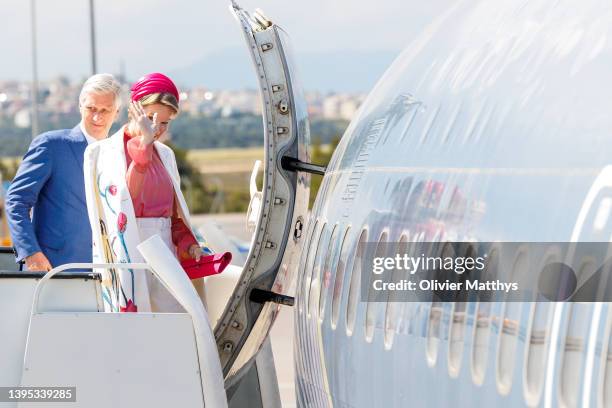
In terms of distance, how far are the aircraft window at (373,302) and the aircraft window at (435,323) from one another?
365mm

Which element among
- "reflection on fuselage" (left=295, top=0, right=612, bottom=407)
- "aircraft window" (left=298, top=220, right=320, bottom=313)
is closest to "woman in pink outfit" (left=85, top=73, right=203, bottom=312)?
"aircraft window" (left=298, top=220, right=320, bottom=313)

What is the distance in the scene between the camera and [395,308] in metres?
3.49

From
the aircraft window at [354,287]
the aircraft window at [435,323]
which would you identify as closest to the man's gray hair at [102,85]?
the aircraft window at [354,287]

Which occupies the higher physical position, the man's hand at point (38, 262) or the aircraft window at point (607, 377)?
the aircraft window at point (607, 377)

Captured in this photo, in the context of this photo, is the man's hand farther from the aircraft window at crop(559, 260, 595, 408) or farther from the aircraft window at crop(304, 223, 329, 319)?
the aircraft window at crop(559, 260, 595, 408)

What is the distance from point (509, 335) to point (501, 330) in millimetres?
37

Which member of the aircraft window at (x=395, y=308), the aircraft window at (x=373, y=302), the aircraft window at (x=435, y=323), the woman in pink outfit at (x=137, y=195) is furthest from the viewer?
the woman in pink outfit at (x=137, y=195)

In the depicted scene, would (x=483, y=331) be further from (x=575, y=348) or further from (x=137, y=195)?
(x=137, y=195)

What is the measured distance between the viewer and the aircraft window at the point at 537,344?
278cm

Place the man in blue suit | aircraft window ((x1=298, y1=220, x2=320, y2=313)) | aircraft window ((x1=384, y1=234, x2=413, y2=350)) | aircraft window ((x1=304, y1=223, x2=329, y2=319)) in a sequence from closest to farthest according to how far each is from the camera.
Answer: aircraft window ((x1=384, y1=234, x2=413, y2=350))
aircraft window ((x1=304, y1=223, x2=329, y2=319))
aircraft window ((x1=298, y1=220, x2=320, y2=313))
the man in blue suit

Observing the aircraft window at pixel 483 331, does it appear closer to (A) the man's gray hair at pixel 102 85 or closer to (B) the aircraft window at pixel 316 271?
(B) the aircraft window at pixel 316 271

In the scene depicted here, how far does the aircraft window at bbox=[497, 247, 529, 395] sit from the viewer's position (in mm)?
2887

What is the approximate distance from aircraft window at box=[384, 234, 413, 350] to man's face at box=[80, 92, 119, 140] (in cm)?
300

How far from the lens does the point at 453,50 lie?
377cm
